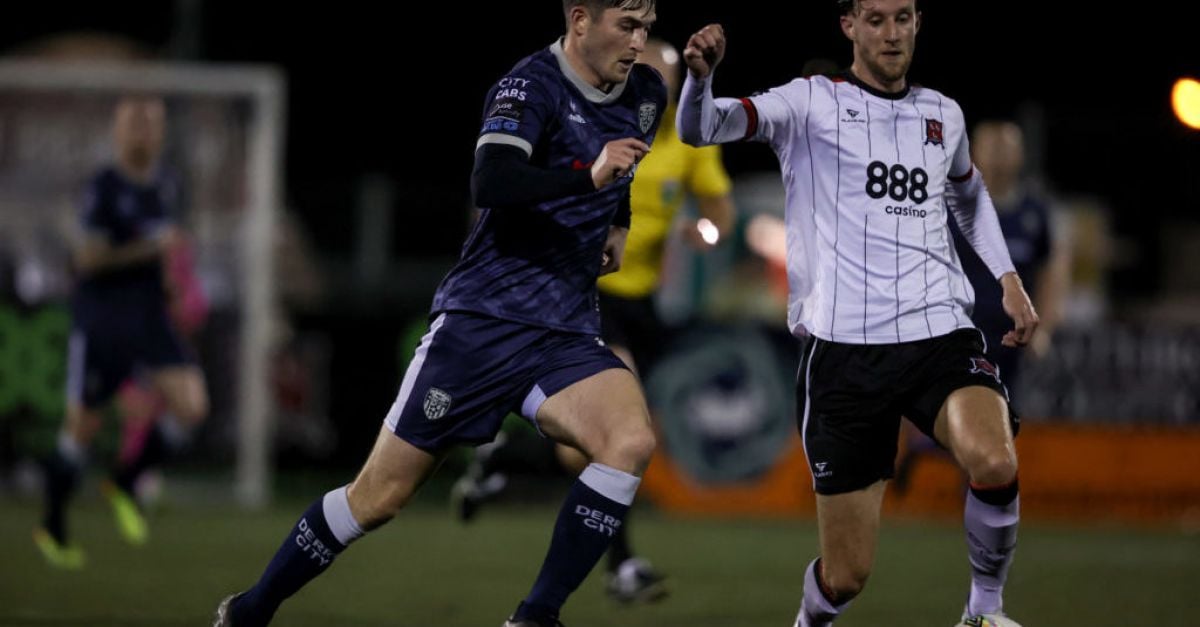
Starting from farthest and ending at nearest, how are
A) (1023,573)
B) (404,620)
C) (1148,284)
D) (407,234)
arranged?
(1148,284), (407,234), (1023,573), (404,620)

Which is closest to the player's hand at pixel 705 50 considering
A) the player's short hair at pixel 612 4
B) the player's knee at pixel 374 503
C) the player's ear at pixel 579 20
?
the player's short hair at pixel 612 4

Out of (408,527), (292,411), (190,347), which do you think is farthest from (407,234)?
(408,527)

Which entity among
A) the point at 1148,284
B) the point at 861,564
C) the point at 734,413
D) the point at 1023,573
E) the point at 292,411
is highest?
the point at 861,564

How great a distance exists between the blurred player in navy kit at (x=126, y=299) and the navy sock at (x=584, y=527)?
19.4 ft

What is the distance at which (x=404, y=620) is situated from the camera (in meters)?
7.55

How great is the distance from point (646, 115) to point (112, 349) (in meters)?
6.15

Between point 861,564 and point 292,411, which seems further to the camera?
point 292,411

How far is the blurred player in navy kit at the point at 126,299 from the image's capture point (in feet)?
36.4

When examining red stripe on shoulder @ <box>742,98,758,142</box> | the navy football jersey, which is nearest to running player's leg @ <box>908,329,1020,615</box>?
red stripe on shoulder @ <box>742,98,758,142</box>

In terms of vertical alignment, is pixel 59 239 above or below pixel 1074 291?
above

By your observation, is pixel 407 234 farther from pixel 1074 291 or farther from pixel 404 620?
pixel 404 620

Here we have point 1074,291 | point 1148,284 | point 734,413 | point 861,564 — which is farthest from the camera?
point 1148,284

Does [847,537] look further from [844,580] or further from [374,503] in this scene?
[374,503]

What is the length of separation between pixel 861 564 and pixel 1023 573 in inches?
169
